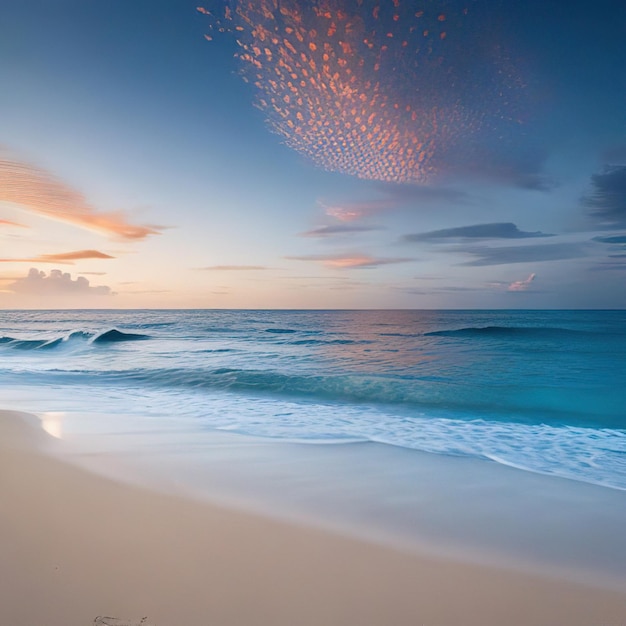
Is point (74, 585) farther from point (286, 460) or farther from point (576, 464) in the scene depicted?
point (576, 464)

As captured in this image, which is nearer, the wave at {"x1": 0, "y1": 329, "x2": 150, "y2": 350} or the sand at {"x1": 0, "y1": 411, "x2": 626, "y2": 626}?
the sand at {"x1": 0, "y1": 411, "x2": 626, "y2": 626}

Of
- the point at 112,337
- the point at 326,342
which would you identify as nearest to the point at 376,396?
the point at 326,342

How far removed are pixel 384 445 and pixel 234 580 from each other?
137 inches

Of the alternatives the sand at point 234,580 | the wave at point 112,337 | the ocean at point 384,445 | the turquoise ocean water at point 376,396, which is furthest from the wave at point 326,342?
the sand at point 234,580

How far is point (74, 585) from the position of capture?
2328 mm

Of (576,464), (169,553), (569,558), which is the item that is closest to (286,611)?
(169,553)

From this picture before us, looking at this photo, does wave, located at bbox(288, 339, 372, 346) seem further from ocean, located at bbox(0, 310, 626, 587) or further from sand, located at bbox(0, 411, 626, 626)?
sand, located at bbox(0, 411, 626, 626)

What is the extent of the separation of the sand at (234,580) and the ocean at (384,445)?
0.86 feet

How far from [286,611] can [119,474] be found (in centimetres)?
255

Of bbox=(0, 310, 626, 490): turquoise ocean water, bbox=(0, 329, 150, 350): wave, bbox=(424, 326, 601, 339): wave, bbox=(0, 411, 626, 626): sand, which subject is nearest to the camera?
bbox=(0, 411, 626, 626): sand

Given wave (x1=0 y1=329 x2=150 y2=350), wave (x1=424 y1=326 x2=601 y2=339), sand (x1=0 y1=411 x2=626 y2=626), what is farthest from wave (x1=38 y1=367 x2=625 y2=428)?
wave (x1=424 y1=326 x2=601 y2=339)

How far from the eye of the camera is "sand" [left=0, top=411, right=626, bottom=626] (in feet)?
7.16

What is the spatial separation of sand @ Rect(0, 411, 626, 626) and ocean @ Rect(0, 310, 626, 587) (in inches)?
10.3

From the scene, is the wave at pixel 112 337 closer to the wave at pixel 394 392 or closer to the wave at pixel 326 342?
the wave at pixel 326 342
